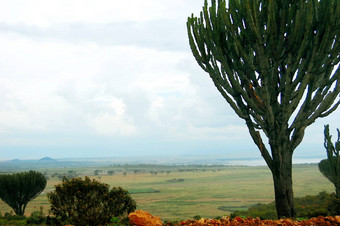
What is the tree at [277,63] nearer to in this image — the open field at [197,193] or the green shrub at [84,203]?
the green shrub at [84,203]

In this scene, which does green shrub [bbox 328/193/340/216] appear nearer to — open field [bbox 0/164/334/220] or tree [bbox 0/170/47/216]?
open field [bbox 0/164/334/220]

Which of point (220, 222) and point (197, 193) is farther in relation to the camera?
point (197, 193)

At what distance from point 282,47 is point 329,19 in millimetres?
1680

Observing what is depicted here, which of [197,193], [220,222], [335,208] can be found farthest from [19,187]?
[197,193]

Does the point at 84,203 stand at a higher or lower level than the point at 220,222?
higher

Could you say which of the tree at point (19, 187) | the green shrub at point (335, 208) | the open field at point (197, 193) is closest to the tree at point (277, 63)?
the green shrub at point (335, 208)

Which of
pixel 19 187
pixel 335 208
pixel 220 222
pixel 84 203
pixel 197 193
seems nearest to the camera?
pixel 220 222

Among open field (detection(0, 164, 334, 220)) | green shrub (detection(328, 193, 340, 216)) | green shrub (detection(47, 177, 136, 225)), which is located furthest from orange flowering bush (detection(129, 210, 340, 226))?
open field (detection(0, 164, 334, 220))

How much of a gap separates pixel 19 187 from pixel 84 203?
1129cm

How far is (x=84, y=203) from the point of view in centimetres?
952

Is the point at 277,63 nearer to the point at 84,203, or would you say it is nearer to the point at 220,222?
the point at 220,222

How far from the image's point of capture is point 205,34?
1142 cm

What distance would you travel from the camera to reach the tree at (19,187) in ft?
61.4

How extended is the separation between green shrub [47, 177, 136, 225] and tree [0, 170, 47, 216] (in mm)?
10513
